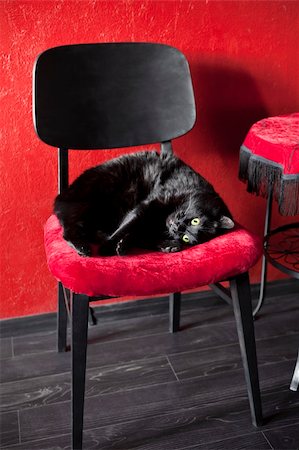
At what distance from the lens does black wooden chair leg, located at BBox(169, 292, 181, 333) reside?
5.68 feet

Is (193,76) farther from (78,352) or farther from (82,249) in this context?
(78,352)

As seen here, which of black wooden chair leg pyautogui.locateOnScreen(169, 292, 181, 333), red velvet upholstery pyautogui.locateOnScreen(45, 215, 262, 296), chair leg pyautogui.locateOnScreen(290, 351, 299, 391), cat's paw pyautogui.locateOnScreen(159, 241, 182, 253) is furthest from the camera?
black wooden chair leg pyautogui.locateOnScreen(169, 292, 181, 333)

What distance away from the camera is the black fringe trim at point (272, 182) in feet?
4.40

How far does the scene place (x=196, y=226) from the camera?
1.22 metres

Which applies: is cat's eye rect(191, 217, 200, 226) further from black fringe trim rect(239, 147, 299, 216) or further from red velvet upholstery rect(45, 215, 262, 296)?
black fringe trim rect(239, 147, 299, 216)

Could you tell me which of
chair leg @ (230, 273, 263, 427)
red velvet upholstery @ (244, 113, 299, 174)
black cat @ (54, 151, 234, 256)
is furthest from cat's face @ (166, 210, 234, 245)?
red velvet upholstery @ (244, 113, 299, 174)

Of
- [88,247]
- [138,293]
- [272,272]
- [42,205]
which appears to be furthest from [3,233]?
[272,272]

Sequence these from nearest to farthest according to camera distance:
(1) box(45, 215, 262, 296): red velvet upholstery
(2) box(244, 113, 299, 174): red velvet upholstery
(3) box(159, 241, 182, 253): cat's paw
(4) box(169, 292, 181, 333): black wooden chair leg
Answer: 1. (1) box(45, 215, 262, 296): red velvet upholstery
2. (3) box(159, 241, 182, 253): cat's paw
3. (2) box(244, 113, 299, 174): red velvet upholstery
4. (4) box(169, 292, 181, 333): black wooden chair leg

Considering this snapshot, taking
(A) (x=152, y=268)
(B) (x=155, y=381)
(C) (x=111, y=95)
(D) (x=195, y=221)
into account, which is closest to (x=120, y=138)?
(C) (x=111, y=95)

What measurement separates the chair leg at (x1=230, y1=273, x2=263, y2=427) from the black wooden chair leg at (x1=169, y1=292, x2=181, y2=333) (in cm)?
47

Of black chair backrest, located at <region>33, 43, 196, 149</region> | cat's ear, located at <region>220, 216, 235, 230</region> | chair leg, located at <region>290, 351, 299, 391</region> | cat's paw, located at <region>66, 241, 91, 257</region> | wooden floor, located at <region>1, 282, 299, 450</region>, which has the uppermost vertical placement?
black chair backrest, located at <region>33, 43, 196, 149</region>

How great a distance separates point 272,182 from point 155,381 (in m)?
0.72

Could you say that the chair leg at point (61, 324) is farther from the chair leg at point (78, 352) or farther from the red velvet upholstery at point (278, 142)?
the red velvet upholstery at point (278, 142)

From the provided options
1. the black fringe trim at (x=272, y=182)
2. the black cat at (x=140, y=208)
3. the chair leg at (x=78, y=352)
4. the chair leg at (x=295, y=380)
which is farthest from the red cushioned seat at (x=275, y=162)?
the chair leg at (x=78, y=352)
